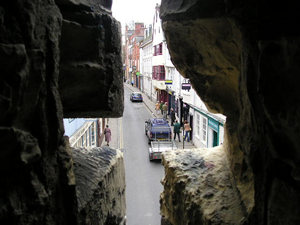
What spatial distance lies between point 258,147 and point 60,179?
1.97 meters

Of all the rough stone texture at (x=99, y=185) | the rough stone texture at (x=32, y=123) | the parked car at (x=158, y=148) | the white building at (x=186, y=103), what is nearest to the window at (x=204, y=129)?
the white building at (x=186, y=103)

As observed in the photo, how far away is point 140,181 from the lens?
12.0 m

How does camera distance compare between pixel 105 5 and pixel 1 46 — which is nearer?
pixel 1 46

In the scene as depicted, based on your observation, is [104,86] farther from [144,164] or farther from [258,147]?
[144,164]

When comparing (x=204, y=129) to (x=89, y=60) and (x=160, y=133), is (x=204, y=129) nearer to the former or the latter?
(x=160, y=133)

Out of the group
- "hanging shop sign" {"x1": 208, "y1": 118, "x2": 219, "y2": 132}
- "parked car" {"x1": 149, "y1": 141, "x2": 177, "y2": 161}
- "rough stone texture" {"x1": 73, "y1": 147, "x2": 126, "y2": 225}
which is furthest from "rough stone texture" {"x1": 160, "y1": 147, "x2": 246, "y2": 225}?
"hanging shop sign" {"x1": 208, "y1": 118, "x2": 219, "y2": 132}

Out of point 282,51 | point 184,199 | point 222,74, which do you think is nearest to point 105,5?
point 222,74

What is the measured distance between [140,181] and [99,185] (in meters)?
7.72

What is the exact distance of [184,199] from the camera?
512 cm

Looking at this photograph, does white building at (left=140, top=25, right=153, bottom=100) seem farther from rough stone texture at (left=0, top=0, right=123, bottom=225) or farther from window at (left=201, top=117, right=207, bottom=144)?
rough stone texture at (left=0, top=0, right=123, bottom=225)

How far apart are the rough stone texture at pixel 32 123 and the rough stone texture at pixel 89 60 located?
941 millimetres

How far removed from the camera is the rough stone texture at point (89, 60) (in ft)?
13.5

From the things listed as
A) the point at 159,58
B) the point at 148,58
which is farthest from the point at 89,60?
the point at 148,58

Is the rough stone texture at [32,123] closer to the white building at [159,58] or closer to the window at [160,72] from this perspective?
the white building at [159,58]
